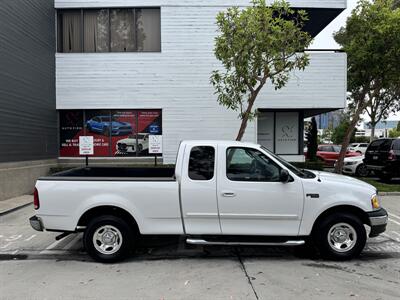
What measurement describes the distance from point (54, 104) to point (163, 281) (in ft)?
38.2

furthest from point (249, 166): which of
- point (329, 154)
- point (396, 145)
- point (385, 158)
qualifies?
point (329, 154)

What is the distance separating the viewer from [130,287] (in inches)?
194

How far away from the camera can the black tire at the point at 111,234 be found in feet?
19.2

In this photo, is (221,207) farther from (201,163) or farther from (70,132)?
(70,132)

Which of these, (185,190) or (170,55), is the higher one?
(170,55)

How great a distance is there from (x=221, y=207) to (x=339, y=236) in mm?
1846

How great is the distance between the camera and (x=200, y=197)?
5789 millimetres

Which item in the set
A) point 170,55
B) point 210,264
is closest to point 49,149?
point 170,55

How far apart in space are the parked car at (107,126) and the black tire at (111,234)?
955 cm

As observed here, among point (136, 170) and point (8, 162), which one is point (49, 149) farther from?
point (136, 170)

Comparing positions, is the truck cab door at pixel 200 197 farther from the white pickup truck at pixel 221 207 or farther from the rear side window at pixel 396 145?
the rear side window at pixel 396 145

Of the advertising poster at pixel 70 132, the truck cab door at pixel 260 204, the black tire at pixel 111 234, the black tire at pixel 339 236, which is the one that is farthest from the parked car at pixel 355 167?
the black tire at pixel 111 234

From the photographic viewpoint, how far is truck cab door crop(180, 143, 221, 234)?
19.0ft

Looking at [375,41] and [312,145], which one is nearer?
[375,41]
